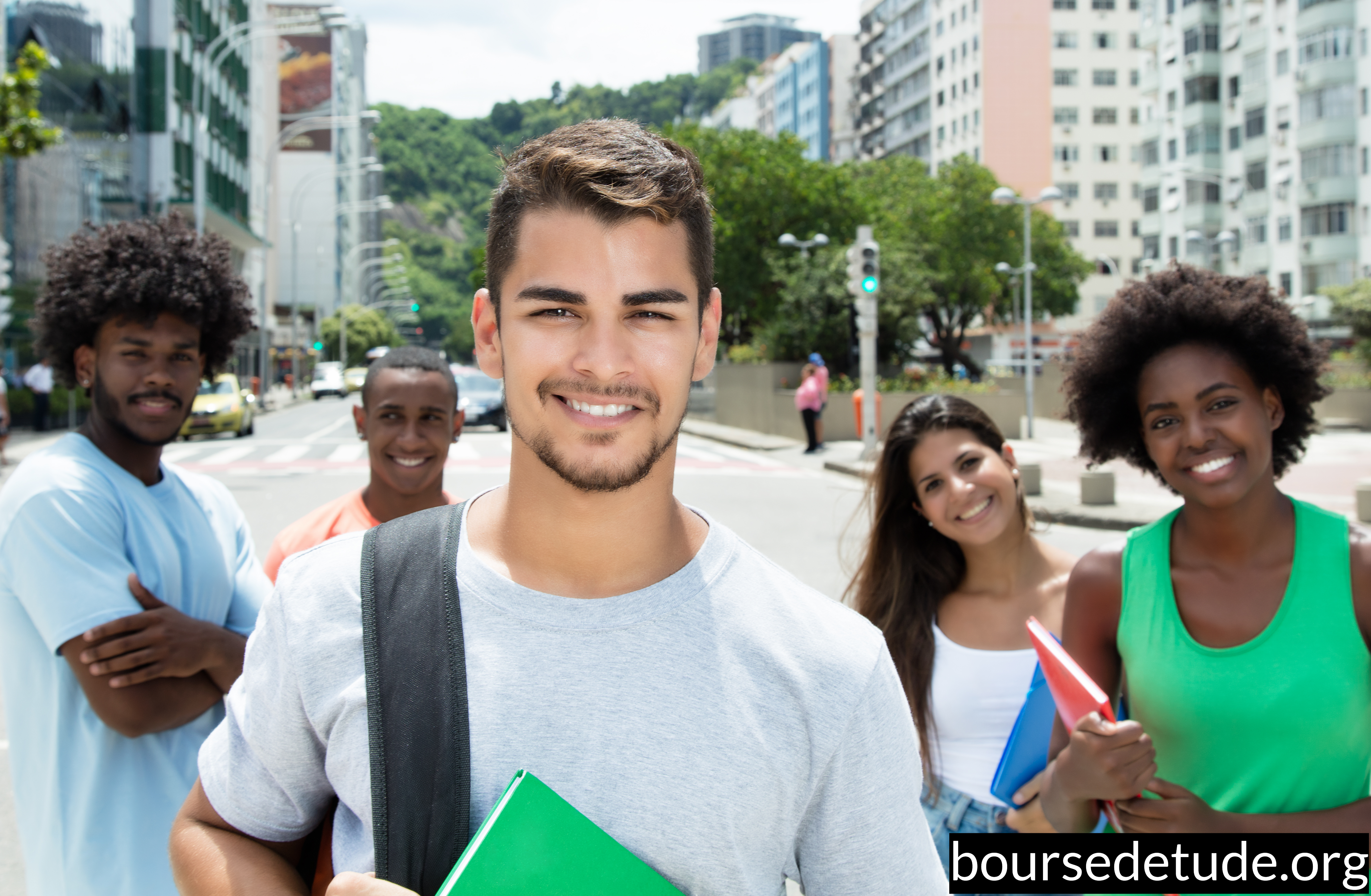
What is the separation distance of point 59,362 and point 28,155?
10724 mm

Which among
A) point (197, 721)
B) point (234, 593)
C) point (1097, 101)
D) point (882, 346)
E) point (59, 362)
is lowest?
point (197, 721)

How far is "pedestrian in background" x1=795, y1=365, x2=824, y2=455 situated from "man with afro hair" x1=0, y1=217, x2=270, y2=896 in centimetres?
1859

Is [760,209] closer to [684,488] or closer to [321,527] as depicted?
[684,488]

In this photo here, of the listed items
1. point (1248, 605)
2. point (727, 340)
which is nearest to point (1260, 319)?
point (1248, 605)

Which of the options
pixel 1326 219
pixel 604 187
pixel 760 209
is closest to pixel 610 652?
pixel 604 187

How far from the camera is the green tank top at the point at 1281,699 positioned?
6.82 ft

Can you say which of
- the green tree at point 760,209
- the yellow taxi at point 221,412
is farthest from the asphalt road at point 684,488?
the green tree at point 760,209

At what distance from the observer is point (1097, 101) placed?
81812 millimetres

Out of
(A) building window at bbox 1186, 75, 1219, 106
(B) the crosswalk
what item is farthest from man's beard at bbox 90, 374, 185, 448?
(A) building window at bbox 1186, 75, 1219, 106

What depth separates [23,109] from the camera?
11.9 meters

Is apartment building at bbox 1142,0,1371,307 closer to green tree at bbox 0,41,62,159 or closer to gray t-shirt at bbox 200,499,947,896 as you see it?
green tree at bbox 0,41,62,159

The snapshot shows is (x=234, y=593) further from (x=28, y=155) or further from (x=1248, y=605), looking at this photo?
(x=28, y=155)

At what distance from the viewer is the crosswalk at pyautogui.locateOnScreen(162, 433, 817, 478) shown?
17891mm

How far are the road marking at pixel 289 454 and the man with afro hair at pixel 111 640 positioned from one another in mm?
17603
